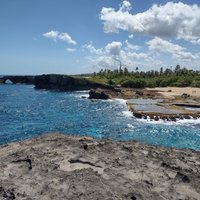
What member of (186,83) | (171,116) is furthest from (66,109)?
(186,83)

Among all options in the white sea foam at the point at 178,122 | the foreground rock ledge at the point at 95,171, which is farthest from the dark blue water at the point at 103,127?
the foreground rock ledge at the point at 95,171

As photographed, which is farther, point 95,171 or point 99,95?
point 99,95

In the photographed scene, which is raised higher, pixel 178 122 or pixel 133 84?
pixel 178 122

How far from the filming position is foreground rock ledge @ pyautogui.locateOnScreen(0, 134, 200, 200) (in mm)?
17219

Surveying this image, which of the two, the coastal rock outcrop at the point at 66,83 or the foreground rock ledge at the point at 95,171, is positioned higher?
the foreground rock ledge at the point at 95,171

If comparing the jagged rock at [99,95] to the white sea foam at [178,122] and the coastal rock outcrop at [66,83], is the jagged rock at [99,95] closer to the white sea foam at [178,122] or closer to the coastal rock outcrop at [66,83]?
→ the coastal rock outcrop at [66,83]

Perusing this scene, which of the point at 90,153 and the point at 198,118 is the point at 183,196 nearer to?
the point at 90,153

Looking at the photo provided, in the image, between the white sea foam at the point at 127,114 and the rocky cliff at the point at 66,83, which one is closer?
the white sea foam at the point at 127,114

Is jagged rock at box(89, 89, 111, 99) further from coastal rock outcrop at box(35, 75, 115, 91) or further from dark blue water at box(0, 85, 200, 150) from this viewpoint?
dark blue water at box(0, 85, 200, 150)

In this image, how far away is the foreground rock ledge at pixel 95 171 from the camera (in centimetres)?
1722

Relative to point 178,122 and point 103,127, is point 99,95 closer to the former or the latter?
point 178,122

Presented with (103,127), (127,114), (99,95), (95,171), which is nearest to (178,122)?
(127,114)

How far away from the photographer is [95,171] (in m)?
19.4

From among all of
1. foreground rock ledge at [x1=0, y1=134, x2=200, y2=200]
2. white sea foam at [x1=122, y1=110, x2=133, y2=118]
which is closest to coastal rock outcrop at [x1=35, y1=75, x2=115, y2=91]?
white sea foam at [x1=122, y1=110, x2=133, y2=118]
